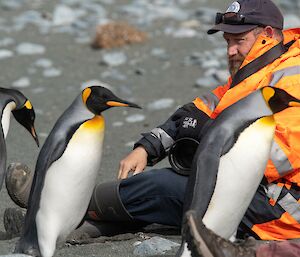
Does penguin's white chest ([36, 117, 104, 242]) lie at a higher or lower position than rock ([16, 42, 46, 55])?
higher

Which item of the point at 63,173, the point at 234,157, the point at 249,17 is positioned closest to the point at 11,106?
the point at 63,173

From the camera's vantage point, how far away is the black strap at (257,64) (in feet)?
12.0

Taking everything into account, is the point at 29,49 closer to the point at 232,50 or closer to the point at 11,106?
the point at 11,106

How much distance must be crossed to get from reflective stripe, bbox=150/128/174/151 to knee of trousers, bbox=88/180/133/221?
25cm

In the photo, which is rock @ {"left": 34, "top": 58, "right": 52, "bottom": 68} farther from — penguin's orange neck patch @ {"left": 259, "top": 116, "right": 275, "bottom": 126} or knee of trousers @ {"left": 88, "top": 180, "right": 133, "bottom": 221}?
penguin's orange neck patch @ {"left": 259, "top": 116, "right": 275, "bottom": 126}

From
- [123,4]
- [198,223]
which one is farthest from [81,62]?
[198,223]

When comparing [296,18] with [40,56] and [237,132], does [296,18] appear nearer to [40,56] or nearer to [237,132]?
[40,56]

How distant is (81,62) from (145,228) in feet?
16.4

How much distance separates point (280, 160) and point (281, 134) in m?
0.10

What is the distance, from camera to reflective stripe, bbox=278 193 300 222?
11.7 feet

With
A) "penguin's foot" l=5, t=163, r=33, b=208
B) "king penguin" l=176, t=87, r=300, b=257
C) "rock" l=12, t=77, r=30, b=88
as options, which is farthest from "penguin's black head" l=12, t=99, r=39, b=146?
"rock" l=12, t=77, r=30, b=88

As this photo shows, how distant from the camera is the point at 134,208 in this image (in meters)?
4.00

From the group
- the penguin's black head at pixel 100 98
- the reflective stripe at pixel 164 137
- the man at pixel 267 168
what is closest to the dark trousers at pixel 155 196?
the man at pixel 267 168

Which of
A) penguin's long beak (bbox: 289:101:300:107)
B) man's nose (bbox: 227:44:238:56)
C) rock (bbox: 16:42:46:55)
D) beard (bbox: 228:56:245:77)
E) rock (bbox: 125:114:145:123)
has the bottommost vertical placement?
rock (bbox: 16:42:46:55)
